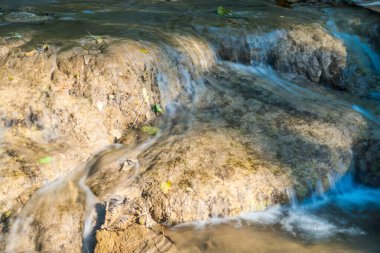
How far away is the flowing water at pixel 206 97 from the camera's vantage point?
5.29 m

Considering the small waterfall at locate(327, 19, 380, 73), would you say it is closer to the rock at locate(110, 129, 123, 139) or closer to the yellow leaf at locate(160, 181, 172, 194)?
the rock at locate(110, 129, 123, 139)

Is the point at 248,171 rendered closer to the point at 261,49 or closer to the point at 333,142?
the point at 333,142

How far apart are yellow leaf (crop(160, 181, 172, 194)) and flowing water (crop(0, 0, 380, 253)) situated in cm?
55

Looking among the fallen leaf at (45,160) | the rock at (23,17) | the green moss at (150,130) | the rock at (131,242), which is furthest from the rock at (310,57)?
the rock at (131,242)

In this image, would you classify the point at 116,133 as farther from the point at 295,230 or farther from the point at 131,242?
the point at 295,230

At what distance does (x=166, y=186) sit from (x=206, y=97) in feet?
9.16

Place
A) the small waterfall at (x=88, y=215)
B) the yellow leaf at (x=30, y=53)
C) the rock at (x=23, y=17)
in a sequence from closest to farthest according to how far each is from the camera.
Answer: the small waterfall at (x=88, y=215) → the yellow leaf at (x=30, y=53) → the rock at (x=23, y=17)

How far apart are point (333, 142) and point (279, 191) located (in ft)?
5.13

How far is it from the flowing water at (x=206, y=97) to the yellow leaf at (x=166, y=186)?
21.7 inches

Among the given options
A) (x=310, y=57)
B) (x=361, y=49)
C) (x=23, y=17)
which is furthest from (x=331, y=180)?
(x=23, y=17)

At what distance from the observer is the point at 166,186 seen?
18.7ft

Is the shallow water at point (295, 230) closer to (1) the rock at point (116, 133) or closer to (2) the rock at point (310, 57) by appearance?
(1) the rock at point (116, 133)

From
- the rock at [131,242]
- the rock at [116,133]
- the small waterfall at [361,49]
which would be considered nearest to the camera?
the rock at [131,242]

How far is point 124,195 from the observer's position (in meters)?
5.62
